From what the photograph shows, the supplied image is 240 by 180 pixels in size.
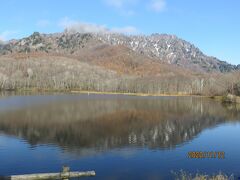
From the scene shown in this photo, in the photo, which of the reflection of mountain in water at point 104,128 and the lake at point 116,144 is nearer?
the lake at point 116,144

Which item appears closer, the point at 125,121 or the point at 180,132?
A: the point at 180,132

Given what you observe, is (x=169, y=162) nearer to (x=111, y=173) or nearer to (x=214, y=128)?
(x=111, y=173)

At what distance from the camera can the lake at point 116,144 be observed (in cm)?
5209

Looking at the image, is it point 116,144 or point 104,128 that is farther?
point 104,128

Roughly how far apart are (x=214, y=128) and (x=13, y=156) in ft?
207

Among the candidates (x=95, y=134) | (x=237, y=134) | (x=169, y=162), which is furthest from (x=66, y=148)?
(x=237, y=134)

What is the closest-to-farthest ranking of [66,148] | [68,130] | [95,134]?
[66,148], [95,134], [68,130]

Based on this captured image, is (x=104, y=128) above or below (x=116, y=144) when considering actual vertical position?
above

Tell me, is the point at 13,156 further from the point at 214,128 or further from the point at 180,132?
the point at 214,128

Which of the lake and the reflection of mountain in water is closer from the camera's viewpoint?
the lake

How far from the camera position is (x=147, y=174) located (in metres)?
49.0

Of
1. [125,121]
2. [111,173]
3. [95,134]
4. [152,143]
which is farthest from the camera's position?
[125,121]

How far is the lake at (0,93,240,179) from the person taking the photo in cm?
5209

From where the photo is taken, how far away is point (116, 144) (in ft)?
229
